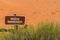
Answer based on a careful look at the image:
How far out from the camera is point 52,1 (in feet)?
38.3

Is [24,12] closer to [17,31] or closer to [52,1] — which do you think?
[52,1]

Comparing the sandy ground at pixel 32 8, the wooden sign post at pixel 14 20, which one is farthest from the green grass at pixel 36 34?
the sandy ground at pixel 32 8

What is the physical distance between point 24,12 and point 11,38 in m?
6.83

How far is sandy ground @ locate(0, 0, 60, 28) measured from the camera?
9797mm

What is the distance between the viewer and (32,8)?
10.8 metres

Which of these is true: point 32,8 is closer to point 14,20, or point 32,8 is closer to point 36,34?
point 14,20

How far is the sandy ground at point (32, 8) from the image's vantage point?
386 inches

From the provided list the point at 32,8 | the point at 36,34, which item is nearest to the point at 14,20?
the point at 36,34

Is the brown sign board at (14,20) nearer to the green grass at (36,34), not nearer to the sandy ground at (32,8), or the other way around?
the green grass at (36,34)

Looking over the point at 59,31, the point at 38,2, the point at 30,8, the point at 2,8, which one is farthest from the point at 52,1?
the point at 59,31

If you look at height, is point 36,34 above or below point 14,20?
below

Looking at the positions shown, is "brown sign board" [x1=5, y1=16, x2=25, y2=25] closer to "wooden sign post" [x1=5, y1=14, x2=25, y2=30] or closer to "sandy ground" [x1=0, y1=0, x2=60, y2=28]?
"wooden sign post" [x1=5, y1=14, x2=25, y2=30]

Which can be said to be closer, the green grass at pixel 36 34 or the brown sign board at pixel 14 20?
the green grass at pixel 36 34

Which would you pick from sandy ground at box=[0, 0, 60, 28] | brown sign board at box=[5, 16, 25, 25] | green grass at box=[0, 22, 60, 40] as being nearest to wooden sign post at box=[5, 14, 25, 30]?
brown sign board at box=[5, 16, 25, 25]
